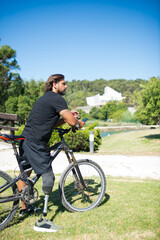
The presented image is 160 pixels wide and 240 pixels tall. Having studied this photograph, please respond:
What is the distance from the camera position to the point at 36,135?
2613mm

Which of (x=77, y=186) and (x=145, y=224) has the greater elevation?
(x=77, y=186)

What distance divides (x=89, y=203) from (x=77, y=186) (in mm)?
393

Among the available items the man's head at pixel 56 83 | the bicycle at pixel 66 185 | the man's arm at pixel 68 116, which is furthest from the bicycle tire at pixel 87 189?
the man's head at pixel 56 83

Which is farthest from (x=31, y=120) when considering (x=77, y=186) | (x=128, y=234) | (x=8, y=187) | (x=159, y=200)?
(x=159, y=200)

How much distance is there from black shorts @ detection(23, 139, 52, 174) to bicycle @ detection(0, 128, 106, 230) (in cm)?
16

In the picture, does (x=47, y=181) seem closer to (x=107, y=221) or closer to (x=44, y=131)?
(x=44, y=131)

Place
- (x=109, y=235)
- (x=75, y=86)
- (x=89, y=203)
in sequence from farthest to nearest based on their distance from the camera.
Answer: (x=75, y=86), (x=89, y=203), (x=109, y=235)

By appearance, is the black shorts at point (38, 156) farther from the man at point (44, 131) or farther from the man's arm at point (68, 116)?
the man's arm at point (68, 116)

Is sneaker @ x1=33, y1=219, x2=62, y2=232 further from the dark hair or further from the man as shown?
the dark hair

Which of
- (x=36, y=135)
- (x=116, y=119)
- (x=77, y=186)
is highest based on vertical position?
(x=36, y=135)

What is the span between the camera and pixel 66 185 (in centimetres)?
307

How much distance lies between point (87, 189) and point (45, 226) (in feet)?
3.14

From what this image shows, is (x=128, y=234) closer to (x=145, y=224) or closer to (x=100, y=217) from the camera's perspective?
(x=145, y=224)

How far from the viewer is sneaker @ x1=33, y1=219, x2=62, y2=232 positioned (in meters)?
2.50
